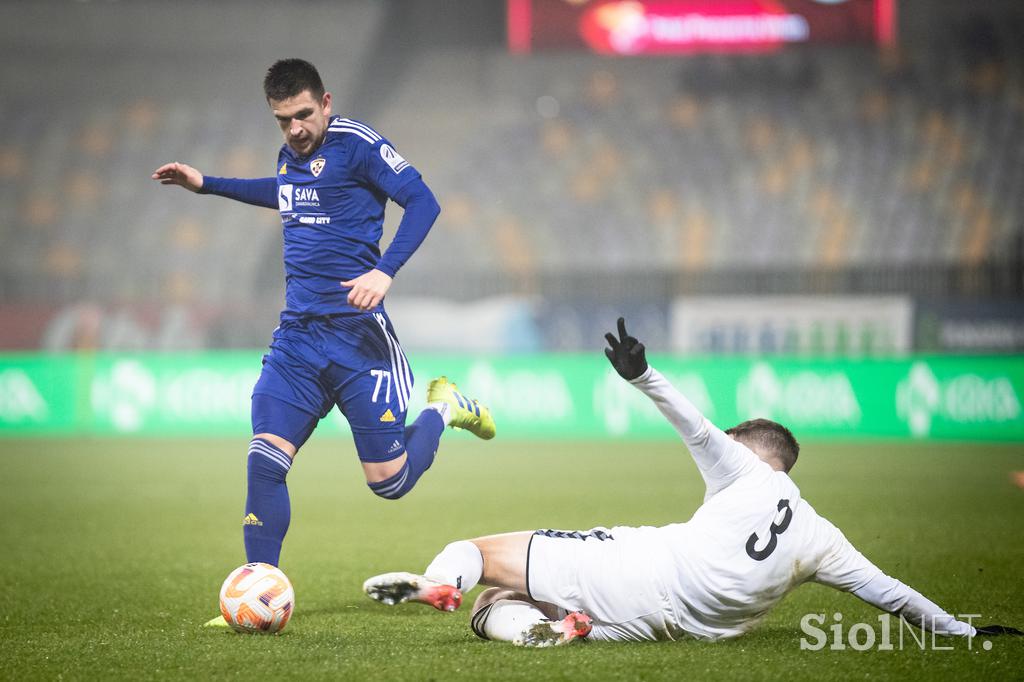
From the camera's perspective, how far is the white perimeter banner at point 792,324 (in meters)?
18.8

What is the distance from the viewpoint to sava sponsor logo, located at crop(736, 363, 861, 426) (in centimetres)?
1723

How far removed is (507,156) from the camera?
981 inches

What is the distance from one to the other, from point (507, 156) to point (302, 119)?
1977 cm

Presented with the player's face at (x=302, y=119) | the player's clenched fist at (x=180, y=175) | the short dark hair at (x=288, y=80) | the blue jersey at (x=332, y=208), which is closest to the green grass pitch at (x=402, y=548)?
the blue jersey at (x=332, y=208)

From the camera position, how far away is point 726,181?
950 inches

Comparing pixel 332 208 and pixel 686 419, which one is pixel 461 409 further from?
pixel 686 419

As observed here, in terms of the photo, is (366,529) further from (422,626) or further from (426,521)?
(422,626)

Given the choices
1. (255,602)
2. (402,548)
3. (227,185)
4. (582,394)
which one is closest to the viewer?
(255,602)

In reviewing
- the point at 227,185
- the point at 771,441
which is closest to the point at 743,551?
the point at 771,441

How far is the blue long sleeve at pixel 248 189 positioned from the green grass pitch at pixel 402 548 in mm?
1833

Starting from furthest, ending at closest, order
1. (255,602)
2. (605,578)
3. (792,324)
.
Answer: (792,324), (255,602), (605,578)

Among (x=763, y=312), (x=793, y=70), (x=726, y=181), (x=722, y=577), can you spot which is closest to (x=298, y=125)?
(x=722, y=577)

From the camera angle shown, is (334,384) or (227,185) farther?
(227,185)

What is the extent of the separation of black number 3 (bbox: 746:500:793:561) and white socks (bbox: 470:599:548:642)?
80cm
